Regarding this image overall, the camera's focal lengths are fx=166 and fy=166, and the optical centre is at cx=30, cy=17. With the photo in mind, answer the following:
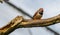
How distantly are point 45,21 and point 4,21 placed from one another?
43 cm

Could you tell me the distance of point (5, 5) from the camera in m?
0.77

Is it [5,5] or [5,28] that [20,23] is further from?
[5,5]

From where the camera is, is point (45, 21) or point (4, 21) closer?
point (45, 21)

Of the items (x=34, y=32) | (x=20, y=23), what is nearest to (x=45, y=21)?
(x=20, y=23)

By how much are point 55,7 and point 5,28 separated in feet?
1.46

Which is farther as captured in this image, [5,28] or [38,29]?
[38,29]

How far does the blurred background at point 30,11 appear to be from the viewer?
28.8 inches

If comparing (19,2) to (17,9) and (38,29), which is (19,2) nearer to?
(17,9)

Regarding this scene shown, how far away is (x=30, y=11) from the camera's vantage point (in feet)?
2.50

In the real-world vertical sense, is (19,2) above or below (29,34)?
above

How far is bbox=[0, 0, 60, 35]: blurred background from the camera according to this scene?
0.73 m

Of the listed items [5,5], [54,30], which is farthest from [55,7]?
[5,5]

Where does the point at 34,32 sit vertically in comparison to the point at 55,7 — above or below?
below

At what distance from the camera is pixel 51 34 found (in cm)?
74
